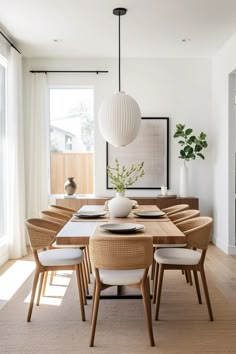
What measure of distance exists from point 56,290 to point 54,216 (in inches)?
32.2

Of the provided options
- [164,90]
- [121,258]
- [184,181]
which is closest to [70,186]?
[184,181]

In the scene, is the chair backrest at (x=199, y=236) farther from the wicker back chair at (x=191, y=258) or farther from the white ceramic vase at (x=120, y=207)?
the white ceramic vase at (x=120, y=207)

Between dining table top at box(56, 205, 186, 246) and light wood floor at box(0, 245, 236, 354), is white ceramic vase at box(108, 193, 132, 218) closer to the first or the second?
dining table top at box(56, 205, 186, 246)

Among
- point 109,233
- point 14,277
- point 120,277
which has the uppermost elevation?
point 109,233

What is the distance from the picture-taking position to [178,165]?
662 centimetres

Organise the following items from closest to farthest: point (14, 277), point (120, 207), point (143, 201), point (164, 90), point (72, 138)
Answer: point (120, 207) → point (14, 277) → point (143, 201) → point (164, 90) → point (72, 138)

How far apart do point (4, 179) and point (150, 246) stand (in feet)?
11.0

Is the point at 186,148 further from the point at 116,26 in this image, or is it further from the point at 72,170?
the point at 116,26

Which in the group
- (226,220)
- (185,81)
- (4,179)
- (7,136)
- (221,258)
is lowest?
(221,258)

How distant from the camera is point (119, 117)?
4.18 meters

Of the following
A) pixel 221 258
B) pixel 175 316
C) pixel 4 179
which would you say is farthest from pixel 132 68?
pixel 175 316

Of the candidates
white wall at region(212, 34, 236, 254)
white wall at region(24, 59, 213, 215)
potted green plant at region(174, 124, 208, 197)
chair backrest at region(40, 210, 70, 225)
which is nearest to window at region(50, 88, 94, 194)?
white wall at region(24, 59, 213, 215)

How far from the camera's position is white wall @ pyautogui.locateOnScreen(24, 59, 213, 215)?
6.50 m

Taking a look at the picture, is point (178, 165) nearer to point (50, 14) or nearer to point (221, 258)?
point (221, 258)
